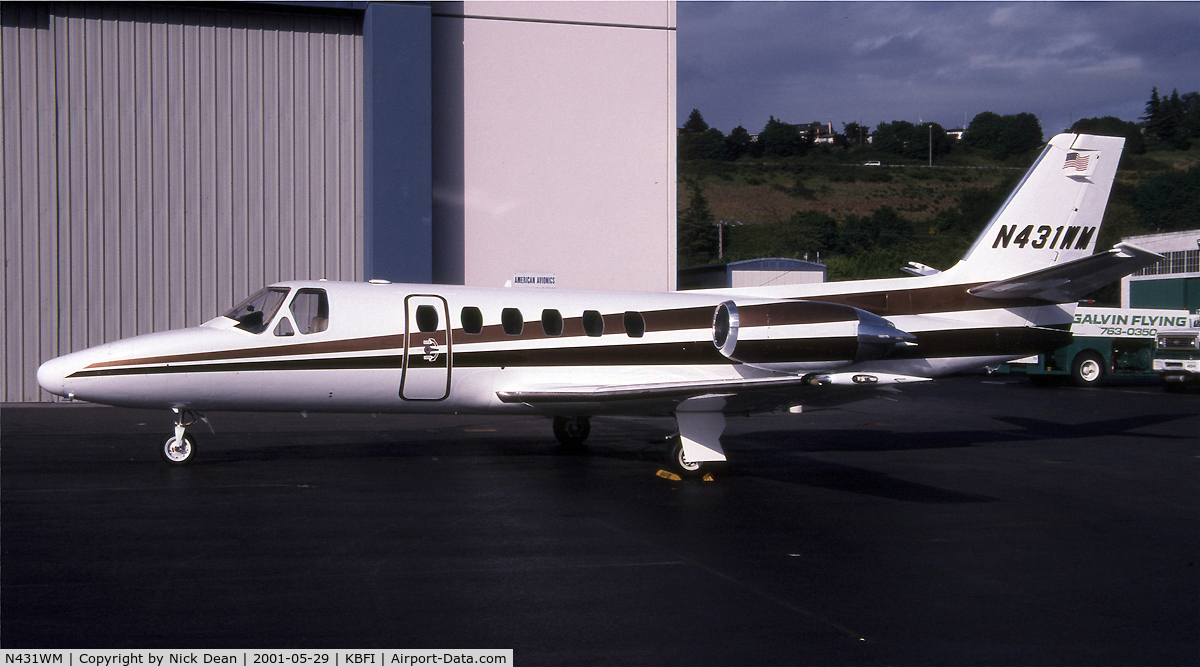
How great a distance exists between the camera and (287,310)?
12.4m

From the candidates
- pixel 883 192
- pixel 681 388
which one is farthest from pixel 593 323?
pixel 883 192

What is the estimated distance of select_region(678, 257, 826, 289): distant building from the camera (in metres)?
39.4

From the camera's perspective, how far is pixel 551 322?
13320 mm

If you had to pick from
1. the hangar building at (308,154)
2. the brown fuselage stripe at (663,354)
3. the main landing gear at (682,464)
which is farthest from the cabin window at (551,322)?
the hangar building at (308,154)

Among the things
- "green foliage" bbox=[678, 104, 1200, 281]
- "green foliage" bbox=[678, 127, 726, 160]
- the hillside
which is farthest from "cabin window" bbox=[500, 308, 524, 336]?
"green foliage" bbox=[678, 127, 726, 160]

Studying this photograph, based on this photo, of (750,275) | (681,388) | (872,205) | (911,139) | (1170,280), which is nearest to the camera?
(681,388)

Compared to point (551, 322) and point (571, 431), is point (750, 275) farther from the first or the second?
point (551, 322)

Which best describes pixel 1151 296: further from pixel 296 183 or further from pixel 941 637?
pixel 941 637

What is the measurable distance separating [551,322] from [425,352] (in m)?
1.77

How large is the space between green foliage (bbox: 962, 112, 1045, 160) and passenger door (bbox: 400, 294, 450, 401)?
136079 millimetres

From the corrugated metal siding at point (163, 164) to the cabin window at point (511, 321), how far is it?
11.3 m

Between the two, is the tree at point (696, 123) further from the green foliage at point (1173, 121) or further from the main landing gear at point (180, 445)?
the main landing gear at point (180, 445)

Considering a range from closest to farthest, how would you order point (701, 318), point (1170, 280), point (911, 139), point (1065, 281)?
point (701, 318) < point (1065, 281) < point (1170, 280) < point (911, 139)

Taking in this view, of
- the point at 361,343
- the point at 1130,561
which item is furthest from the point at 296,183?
the point at 1130,561
